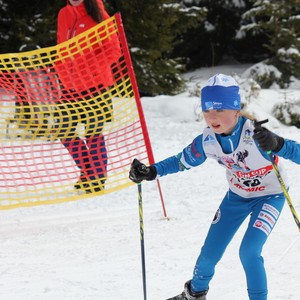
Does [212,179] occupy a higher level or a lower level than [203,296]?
lower

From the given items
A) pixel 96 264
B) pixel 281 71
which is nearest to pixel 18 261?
pixel 96 264

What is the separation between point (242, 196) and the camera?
3557mm

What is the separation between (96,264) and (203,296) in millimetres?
1021

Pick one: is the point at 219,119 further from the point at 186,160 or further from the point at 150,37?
the point at 150,37

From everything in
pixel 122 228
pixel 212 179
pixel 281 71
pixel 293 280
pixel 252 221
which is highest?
pixel 252 221

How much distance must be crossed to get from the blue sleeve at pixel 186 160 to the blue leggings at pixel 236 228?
0.29 meters

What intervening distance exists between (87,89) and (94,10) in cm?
90

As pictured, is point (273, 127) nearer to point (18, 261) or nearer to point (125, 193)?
point (125, 193)

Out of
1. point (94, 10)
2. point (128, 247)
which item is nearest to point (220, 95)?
point (128, 247)

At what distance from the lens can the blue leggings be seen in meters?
3.24

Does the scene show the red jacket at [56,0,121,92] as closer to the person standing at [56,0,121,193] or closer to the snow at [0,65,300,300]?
the person standing at [56,0,121,193]

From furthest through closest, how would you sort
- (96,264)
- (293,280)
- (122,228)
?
(122,228)
(96,264)
(293,280)

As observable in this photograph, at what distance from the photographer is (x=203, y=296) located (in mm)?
3590

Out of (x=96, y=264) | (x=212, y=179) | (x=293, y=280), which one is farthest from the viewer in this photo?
(x=212, y=179)
